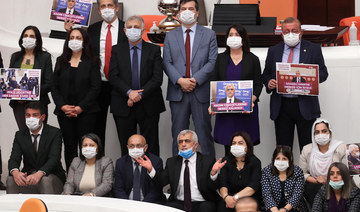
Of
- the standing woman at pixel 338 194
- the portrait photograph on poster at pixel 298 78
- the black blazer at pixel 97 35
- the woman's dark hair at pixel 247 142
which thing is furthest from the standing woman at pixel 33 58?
the standing woman at pixel 338 194

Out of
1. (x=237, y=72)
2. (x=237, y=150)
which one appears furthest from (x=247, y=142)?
(x=237, y=72)

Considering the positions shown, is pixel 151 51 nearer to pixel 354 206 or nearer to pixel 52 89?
pixel 52 89

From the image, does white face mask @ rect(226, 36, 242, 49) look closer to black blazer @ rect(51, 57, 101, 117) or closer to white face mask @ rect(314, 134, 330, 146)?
white face mask @ rect(314, 134, 330, 146)

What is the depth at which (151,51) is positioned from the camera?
6344 mm

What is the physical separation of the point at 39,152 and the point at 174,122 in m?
1.22

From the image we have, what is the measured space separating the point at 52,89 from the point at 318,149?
238 centimetres

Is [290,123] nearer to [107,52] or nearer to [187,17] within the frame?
[187,17]

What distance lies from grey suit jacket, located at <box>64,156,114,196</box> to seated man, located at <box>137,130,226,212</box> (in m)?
0.39

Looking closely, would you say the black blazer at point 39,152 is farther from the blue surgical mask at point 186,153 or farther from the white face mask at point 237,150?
the white face mask at point 237,150

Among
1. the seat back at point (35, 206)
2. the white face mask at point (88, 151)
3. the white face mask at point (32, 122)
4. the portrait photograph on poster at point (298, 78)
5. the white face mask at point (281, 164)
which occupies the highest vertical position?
the portrait photograph on poster at point (298, 78)

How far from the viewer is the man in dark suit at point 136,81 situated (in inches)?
247

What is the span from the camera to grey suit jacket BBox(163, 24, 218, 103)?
20.4 ft

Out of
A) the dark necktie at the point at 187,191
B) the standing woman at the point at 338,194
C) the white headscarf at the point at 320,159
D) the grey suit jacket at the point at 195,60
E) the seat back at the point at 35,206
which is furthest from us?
the grey suit jacket at the point at 195,60

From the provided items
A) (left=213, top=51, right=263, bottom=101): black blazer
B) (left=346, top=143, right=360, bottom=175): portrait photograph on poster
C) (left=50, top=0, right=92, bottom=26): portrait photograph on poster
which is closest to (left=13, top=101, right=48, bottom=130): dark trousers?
(left=50, top=0, right=92, bottom=26): portrait photograph on poster
